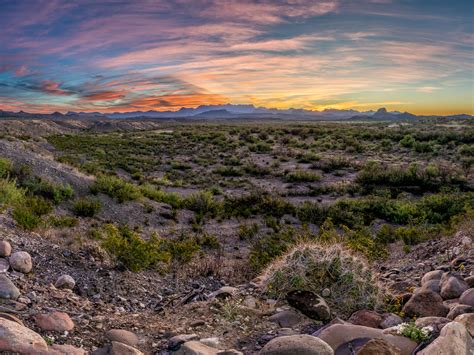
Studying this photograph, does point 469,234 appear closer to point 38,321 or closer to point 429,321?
point 429,321

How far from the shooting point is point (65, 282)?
6.97 m

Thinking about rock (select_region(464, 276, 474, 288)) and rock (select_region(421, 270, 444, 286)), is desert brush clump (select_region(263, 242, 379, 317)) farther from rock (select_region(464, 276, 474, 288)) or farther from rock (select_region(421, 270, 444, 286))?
rock (select_region(464, 276, 474, 288))

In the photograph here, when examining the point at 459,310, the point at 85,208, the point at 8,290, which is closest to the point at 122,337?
the point at 8,290

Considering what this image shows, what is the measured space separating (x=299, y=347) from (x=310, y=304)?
1.53 meters

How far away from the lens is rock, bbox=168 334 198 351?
191 inches

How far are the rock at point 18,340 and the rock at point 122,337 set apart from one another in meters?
0.84

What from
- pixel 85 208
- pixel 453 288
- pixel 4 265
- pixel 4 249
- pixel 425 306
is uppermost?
pixel 4 249

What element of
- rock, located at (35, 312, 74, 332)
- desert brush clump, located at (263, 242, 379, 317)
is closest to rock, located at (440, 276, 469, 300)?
desert brush clump, located at (263, 242, 379, 317)

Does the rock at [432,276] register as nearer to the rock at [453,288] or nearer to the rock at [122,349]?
the rock at [453,288]

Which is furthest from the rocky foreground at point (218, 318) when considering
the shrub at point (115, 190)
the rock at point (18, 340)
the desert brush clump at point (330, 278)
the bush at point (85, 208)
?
the shrub at point (115, 190)

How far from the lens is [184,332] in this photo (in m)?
5.39

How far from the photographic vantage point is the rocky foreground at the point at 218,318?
451cm

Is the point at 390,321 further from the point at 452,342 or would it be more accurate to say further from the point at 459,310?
the point at 452,342

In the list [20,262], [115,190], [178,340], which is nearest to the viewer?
[178,340]
